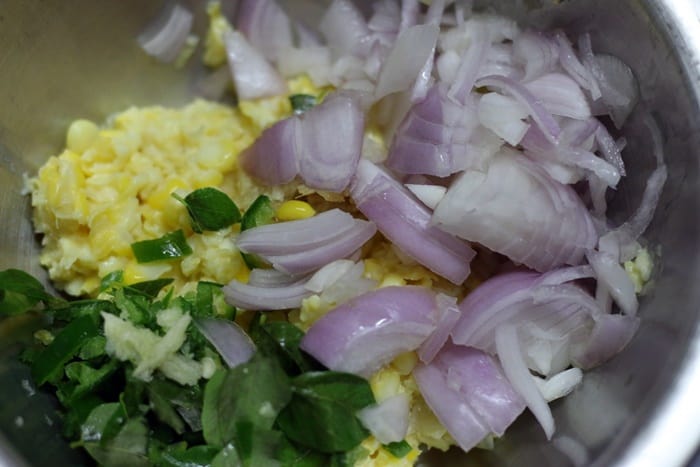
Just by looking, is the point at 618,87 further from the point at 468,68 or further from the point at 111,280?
the point at 111,280

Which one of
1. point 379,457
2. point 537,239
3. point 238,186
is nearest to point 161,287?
point 238,186

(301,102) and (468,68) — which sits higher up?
(468,68)

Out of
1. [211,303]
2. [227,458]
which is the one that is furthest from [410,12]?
[227,458]

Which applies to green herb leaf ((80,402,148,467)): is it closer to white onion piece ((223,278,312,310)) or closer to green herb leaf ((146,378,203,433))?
green herb leaf ((146,378,203,433))

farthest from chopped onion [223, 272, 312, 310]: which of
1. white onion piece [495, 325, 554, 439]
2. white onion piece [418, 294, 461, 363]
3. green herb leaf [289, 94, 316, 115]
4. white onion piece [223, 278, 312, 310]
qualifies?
green herb leaf [289, 94, 316, 115]

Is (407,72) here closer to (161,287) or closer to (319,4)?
(319,4)

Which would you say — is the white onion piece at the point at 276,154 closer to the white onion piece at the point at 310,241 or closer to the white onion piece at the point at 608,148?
the white onion piece at the point at 310,241
